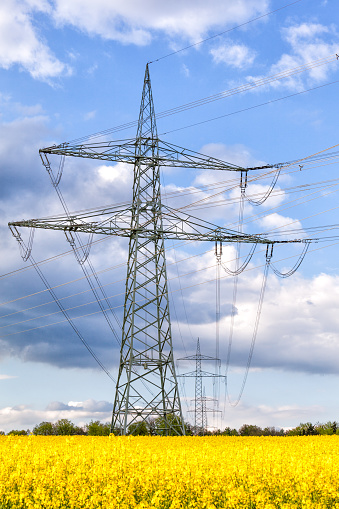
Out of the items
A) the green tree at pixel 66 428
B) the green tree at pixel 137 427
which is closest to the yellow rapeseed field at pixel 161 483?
the green tree at pixel 137 427

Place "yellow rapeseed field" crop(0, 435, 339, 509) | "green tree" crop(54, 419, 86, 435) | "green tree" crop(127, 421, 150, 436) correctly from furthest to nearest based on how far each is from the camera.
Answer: "green tree" crop(54, 419, 86, 435)
"green tree" crop(127, 421, 150, 436)
"yellow rapeseed field" crop(0, 435, 339, 509)

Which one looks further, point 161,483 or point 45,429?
point 45,429

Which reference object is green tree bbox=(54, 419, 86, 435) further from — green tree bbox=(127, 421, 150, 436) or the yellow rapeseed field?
the yellow rapeseed field

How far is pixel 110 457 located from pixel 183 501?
3362mm

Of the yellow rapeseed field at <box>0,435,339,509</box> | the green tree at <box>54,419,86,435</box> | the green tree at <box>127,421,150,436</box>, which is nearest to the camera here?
the yellow rapeseed field at <box>0,435,339,509</box>

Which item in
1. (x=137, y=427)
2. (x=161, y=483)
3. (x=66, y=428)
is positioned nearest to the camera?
(x=161, y=483)

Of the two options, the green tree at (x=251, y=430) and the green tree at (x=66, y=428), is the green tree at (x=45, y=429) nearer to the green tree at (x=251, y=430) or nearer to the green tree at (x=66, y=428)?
the green tree at (x=66, y=428)

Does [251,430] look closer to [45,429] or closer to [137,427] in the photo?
[45,429]

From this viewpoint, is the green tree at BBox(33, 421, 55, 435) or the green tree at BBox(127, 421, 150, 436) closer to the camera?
the green tree at BBox(127, 421, 150, 436)

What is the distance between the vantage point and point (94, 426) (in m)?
97.1

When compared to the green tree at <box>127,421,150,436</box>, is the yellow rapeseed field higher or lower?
lower

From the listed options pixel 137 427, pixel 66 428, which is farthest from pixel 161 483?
pixel 66 428

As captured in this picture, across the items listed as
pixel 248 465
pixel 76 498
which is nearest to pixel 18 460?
pixel 76 498

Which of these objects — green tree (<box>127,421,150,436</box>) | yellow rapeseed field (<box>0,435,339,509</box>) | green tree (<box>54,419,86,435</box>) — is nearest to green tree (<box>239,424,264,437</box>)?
green tree (<box>54,419,86,435</box>)
